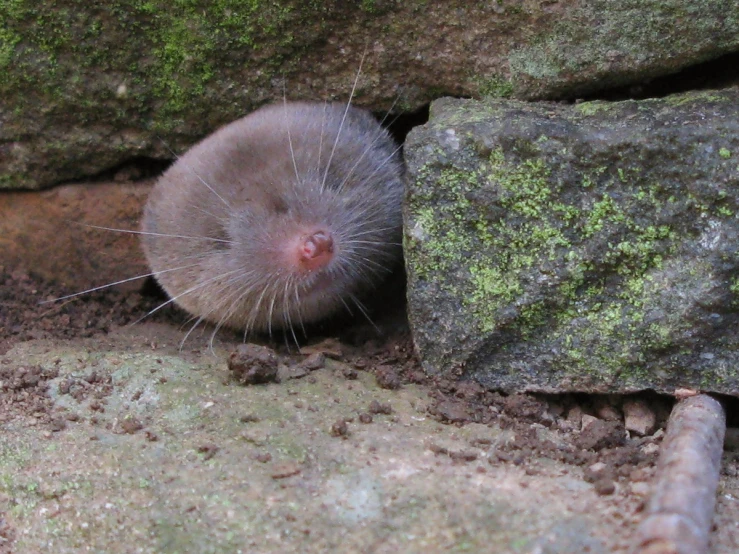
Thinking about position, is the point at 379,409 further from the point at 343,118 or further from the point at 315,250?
the point at 343,118

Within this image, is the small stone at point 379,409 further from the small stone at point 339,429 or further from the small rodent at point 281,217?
the small rodent at point 281,217

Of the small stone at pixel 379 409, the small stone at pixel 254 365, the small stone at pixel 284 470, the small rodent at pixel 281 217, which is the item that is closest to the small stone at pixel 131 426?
the small stone at pixel 254 365

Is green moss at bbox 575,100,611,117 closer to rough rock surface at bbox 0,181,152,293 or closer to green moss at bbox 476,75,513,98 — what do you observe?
green moss at bbox 476,75,513,98

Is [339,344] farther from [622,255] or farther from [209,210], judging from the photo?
[622,255]

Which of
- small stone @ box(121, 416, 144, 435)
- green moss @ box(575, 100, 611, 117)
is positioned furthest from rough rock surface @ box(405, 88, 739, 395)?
small stone @ box(121, 416, 144, 435)

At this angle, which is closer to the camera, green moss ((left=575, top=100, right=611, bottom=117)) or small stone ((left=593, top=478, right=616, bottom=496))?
small stone ((left=593, top=478, right=616, bottom=496))

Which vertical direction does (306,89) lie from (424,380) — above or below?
above

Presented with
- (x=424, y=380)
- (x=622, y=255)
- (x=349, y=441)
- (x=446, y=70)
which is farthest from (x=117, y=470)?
(x=446, y=70)
